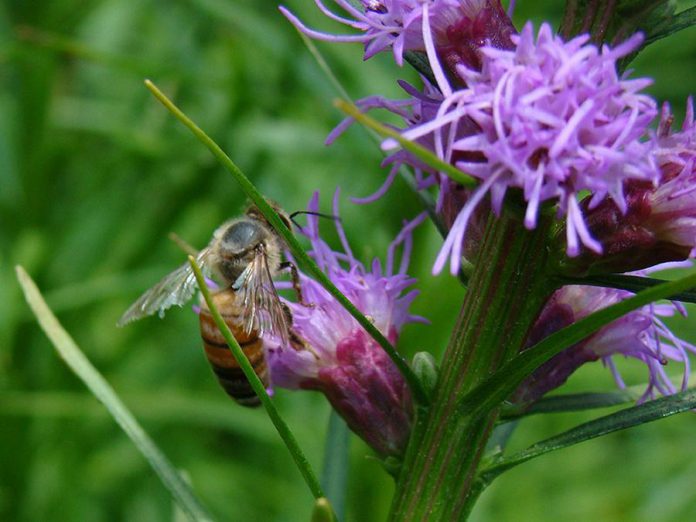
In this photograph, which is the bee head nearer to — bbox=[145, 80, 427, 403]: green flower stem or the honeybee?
the honeybee

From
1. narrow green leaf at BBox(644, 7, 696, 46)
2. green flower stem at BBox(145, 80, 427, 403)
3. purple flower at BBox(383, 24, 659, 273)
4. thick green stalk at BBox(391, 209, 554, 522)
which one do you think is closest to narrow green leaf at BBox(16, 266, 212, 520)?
thick green stalk at BBox(391, 209, 554, 522)

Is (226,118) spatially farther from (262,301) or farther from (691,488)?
(691,488)

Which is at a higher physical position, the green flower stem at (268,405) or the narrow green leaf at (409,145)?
the narrow green leaf at (409,145)

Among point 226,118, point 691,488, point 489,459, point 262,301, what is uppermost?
point 226,118

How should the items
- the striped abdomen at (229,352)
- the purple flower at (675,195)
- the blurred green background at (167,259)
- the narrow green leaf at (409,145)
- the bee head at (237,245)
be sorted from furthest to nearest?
the blurred green background at (167,259), the bee head at (237,245), the striped abdomen at (229,352), the purple flower at (675,195), the narrow green leaf at (409,145)

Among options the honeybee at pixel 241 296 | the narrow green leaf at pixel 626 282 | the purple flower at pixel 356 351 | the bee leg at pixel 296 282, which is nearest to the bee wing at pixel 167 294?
the honeybee at pixel 241 296

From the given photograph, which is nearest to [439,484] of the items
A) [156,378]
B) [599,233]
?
[599,233]

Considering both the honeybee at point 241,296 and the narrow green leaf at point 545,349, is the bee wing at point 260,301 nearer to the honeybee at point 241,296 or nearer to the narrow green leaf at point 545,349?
the honeybee at point 241,296
